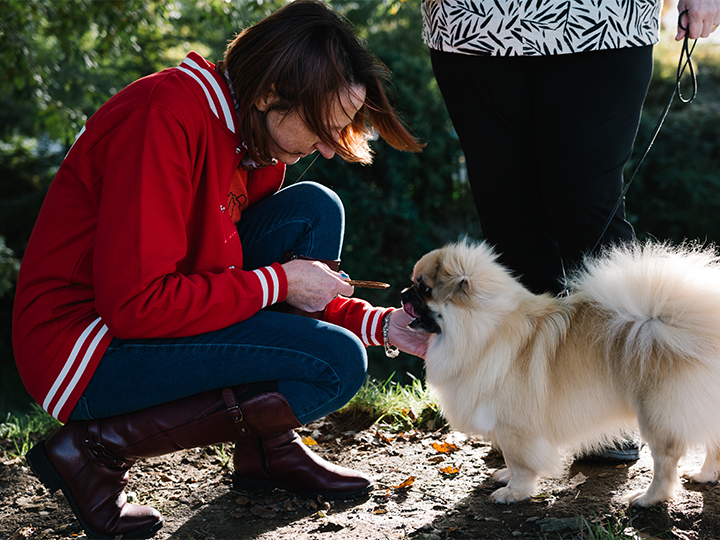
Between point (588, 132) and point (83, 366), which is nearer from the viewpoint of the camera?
point (83, 366)

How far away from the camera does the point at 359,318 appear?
2373 mm

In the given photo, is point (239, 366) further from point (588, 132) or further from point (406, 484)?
point (588, 132)

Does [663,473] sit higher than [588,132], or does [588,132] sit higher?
[588,132]

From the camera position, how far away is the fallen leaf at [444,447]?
265cm

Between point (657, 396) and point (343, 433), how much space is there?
1514 mm

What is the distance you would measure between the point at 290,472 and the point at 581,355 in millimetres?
1136

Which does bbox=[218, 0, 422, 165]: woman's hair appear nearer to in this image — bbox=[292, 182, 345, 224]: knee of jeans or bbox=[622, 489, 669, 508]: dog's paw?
bbox=[292, 182, 345, 224]: knee of jeans

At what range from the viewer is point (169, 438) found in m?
1.91

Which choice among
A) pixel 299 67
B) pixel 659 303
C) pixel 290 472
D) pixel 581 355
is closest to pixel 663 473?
pixel 581 355

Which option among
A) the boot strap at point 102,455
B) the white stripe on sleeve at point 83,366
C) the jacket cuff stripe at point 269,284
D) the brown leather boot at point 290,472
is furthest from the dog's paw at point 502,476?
the white stripe on sleeve at point 83,366

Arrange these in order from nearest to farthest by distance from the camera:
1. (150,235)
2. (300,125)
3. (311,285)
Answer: (150,235), (300,125), (311,285)

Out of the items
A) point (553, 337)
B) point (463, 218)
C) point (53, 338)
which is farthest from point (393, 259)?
point (53, 338)

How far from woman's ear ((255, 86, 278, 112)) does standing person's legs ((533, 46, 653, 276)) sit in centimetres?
107

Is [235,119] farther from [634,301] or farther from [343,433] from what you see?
[343,433]
